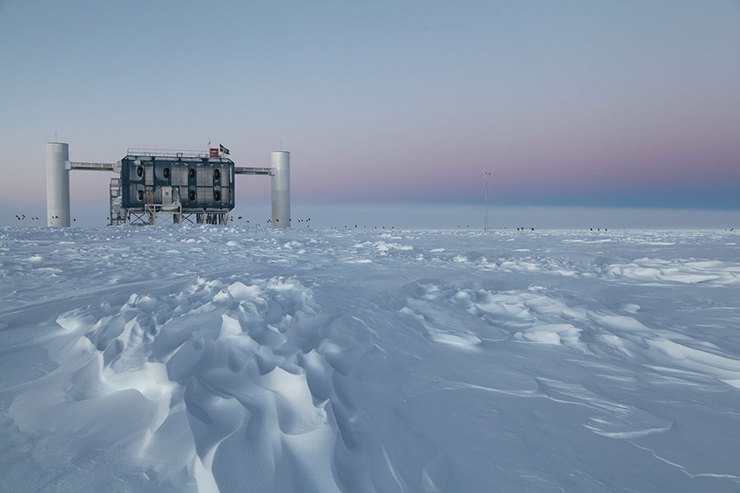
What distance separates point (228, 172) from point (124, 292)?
3127 cm

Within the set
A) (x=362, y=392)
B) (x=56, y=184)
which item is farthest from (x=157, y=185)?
(x=362, y=392)

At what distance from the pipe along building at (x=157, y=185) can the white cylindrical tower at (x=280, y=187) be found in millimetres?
2705

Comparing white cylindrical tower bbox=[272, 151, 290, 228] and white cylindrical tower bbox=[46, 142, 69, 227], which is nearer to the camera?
white cylindrical tower bbox=[46, 142, 69, 227]

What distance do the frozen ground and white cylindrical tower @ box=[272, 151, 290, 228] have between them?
104ft

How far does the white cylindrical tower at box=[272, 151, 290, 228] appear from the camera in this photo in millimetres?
36000

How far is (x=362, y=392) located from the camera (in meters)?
2.32

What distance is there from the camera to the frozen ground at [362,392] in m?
1.65

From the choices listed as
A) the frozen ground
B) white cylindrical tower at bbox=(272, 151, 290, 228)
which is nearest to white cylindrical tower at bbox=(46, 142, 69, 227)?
white cylindrical tower at bbox=(272, 151, 290, 228)

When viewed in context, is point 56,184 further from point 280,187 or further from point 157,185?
point 280,187

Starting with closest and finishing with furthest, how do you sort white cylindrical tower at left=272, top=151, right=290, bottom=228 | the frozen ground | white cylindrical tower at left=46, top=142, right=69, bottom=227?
the frozen ground < white cylindrical tower at left=46, top=142, right=69, bottom=227 < white cylindrical tower at left=272, top=151, right=290, bottom=228

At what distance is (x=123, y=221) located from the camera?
34.3 meters

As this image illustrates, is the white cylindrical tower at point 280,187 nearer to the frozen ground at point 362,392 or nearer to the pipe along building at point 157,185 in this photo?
the pipe along building at point 157,185

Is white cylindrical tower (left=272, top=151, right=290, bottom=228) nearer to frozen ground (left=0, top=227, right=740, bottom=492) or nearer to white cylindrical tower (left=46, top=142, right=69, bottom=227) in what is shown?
white cylindrical tower (left=46, top=142, right=69, bottom=227)

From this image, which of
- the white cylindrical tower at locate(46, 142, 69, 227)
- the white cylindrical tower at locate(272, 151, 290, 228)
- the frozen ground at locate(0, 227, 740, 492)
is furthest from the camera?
the white cylindrical tower at locate(272, 151, 290, 228)
